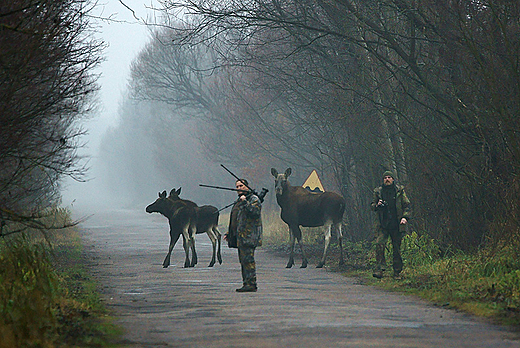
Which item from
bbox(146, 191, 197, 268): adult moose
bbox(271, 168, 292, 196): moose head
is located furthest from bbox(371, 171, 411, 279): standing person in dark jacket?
bbox(146, 191, 197, 268): adult moose

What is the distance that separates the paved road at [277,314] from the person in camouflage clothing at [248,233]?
0.30 meters

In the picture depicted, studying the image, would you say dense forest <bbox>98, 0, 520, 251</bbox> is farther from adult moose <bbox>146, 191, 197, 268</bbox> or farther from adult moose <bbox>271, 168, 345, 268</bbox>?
adult moose <bbox>146, 191, 197, 268</bbox>

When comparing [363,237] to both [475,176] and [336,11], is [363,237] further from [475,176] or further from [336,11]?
[475,176]

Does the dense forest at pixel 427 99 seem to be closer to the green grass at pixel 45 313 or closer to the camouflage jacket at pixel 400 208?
the camouflage jacket at pixel 400 208

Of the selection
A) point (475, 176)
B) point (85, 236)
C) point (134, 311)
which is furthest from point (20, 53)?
point (85, 236)

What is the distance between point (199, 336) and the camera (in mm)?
9398

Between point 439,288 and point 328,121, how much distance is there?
13.6 m

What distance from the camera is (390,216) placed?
653 inches

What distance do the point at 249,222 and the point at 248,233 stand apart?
0.20m

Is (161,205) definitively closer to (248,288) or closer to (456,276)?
(248,288)

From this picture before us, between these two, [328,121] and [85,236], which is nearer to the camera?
[328,121]

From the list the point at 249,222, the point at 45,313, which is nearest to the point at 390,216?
the point at 249,222

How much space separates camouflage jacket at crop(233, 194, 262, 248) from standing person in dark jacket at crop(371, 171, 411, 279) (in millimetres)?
2977

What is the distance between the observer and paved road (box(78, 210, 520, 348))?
9117 mm
